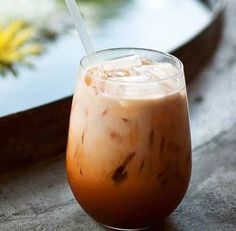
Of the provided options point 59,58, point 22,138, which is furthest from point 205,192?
point 59,58

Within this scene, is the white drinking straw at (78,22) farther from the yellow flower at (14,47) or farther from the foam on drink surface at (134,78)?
the yellow flower at (14,47)

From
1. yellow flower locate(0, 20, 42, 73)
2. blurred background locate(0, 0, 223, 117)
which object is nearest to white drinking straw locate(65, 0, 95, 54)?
blurred background locate(0, 0, 223, 117)

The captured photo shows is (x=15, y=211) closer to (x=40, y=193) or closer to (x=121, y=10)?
(x=40, y=193)

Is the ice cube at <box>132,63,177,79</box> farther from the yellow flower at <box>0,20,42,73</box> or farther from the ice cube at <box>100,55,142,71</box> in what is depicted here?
the yellow flower at <box>0,20,42,73</box>

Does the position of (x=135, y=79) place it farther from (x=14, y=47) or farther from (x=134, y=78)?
(x=14, y=47)

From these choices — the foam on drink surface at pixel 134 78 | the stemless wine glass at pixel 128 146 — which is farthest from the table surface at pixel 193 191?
the foam on drink surface at pixel 134 78

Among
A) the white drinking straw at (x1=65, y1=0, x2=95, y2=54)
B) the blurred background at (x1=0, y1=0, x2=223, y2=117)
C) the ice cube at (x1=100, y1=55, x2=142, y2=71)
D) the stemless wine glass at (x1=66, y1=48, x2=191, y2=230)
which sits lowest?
the blurred background at (x1=0, y1=0, x2=223, y2=117)
